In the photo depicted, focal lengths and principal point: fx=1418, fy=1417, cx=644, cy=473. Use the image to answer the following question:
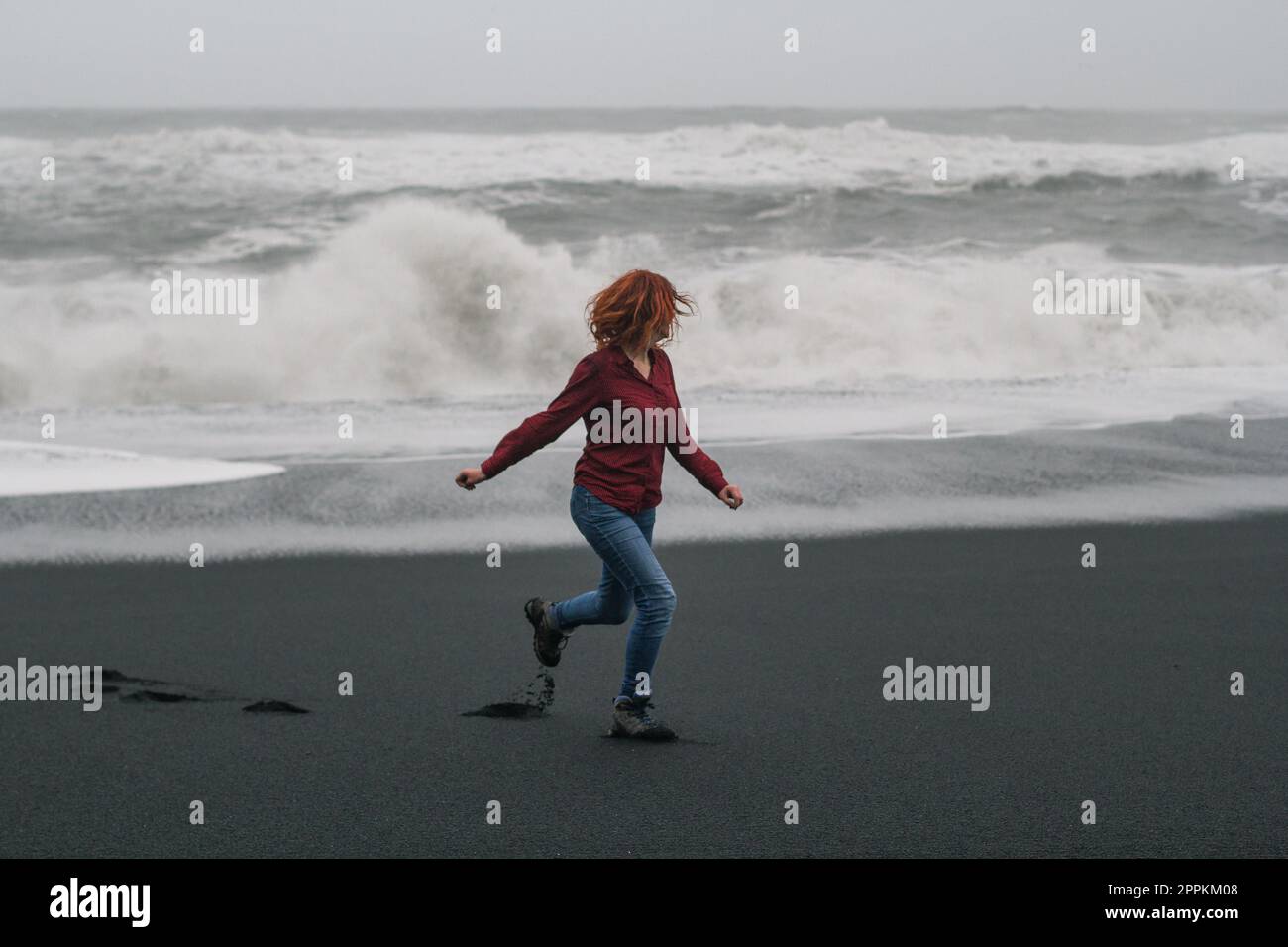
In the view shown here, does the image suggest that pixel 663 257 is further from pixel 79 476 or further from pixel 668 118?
pixel 79 476

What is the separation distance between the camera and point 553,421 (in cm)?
462

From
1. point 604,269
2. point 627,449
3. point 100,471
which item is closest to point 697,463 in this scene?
point 627,449

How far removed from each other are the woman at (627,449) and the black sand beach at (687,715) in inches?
12.2

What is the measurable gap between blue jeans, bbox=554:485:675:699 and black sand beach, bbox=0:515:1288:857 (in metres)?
0.31

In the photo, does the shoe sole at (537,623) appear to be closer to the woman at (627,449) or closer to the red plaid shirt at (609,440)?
the woman at (627,449)

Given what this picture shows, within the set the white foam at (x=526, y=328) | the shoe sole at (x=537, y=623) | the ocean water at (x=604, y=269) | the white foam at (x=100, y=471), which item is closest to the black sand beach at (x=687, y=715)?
the shoe sole at (x=537, y=623)

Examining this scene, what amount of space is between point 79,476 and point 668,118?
53.1 feet

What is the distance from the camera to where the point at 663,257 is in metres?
21.3

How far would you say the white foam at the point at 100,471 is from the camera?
948cm

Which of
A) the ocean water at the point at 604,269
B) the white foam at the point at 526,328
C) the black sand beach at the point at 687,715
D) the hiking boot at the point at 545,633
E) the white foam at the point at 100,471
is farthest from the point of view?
the white foam at the point at 526,328

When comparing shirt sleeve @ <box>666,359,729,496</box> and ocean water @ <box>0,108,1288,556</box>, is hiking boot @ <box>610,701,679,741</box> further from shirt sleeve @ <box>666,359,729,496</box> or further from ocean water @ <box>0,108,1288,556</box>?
ocean water @ <box>0,108,1288,556</box>

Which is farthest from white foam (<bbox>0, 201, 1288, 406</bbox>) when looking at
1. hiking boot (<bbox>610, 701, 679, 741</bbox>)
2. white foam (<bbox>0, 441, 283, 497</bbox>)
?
hiking boot (<bbox>610, 701, 679, 741</bbox>)

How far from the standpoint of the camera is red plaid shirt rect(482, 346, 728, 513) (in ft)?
15.1

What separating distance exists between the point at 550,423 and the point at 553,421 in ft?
0.04
